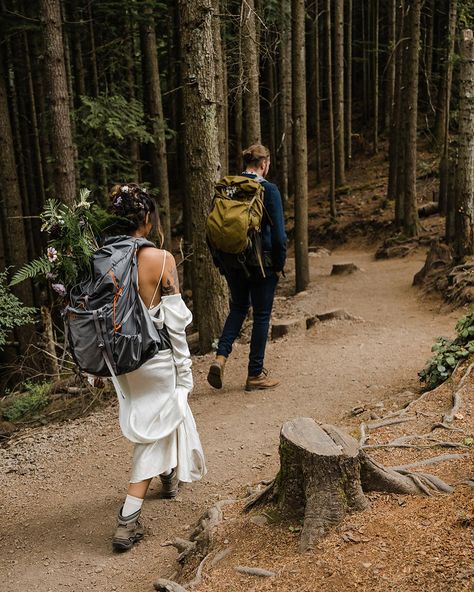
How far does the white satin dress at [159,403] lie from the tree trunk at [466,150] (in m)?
7.45

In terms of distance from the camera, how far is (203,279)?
26.9 feet

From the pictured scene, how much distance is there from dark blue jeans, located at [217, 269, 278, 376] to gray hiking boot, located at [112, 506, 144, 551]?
8.97ft

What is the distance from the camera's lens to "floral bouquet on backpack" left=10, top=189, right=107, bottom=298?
3711mm

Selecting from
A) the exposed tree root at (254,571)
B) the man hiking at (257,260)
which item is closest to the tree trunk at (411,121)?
the man hiking at (257,260)

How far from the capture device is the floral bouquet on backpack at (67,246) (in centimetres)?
371

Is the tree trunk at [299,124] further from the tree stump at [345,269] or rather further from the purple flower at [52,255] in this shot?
the purple flower at [52,255]

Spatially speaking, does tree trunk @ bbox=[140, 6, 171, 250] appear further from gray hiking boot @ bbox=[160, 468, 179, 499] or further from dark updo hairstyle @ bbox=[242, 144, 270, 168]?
gray hiking boot @ bbox=[160, 468, 179, 499]

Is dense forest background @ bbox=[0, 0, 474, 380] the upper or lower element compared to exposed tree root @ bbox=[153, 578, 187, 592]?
upper

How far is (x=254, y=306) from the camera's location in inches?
245

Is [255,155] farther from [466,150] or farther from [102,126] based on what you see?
[102,126]

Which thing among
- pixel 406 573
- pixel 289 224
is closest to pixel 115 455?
pixel 406 573

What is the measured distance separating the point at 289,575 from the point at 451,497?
38.0 inches

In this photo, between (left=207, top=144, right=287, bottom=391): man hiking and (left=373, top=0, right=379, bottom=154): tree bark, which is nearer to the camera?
(left=207, top=144, right=287, bottom=391): man hiking

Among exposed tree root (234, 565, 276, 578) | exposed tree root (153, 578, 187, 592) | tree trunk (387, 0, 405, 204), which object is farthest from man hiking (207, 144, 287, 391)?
tree trunk (387, 0, 405, 204)
